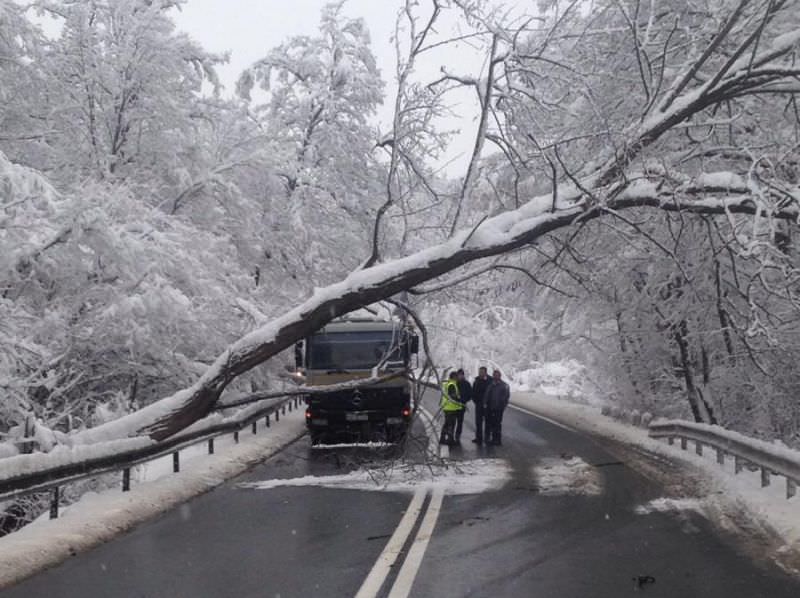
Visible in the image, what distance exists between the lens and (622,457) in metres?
15.8

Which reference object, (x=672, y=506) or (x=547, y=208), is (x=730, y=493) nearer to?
(x=672, y=506)

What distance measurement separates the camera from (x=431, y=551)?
7.82 metres

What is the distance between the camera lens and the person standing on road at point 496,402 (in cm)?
1817

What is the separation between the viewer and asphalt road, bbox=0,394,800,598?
21.7ft

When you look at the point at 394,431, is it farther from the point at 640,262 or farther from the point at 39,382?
the point at 39,382

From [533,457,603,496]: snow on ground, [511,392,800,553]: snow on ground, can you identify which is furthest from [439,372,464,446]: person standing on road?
[511,392,800,553]: snow on ground

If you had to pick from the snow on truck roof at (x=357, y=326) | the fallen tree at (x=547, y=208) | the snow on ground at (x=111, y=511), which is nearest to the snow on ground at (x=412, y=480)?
→ the snow on ground at (x=111, y=511)

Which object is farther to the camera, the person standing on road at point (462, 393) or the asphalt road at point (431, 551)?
the person standing on road at point (462, 393)

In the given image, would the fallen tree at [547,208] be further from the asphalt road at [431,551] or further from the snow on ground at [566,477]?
the snow on ground at [566,477]

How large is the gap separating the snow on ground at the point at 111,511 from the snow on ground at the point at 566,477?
16.0 ft

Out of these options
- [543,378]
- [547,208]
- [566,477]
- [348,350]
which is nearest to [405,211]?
[547,208]

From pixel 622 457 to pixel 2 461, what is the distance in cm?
1123

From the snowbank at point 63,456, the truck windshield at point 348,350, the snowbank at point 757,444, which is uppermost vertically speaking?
the truck windshield at point 348,350

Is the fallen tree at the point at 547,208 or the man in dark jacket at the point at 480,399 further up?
the fallen tree at the point at 547,208
